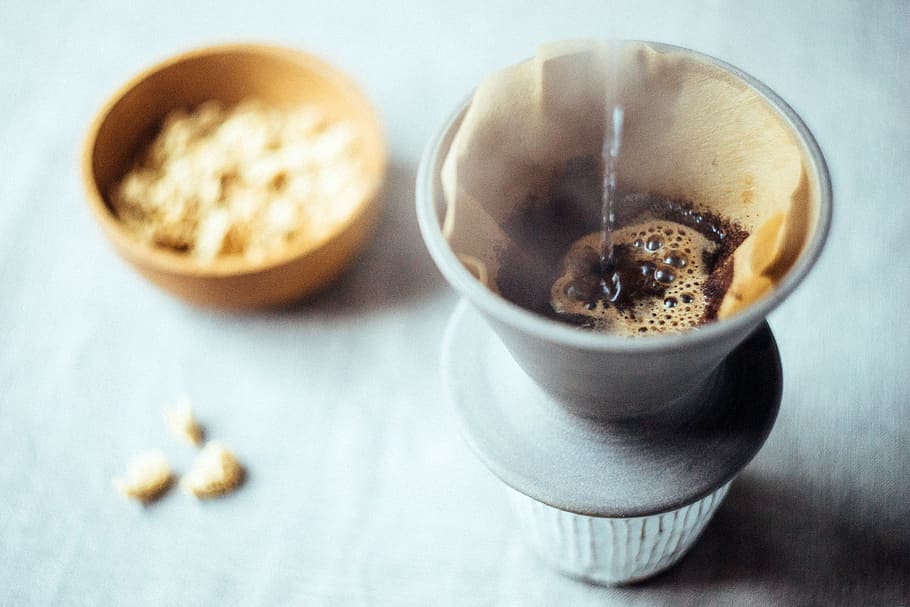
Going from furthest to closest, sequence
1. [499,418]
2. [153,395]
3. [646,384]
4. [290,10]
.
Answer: [290,10], [153,395], [499,418], [646,384]

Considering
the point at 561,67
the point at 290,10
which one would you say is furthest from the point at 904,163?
the point at 290,10

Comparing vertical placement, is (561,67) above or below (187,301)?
above

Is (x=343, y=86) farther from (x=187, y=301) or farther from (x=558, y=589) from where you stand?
(x=558, y=589)

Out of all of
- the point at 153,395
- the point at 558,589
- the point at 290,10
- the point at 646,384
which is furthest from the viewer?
the point at 290,10

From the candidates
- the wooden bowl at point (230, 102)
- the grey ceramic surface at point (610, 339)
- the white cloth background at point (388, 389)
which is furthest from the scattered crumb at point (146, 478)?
the grey ceramic surface at point (610, 339)

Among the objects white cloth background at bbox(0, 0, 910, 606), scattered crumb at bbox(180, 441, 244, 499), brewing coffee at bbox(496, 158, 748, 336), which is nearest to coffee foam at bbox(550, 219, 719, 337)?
brewing coffee at bbox(496, 158, 748, 336)

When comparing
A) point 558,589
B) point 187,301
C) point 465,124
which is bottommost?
point 558,589

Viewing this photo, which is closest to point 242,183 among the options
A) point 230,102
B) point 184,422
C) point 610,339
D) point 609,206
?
point 230,102

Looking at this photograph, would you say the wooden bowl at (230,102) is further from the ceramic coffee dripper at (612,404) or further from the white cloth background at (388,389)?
the ceramic coffee dripper at (612,404)
